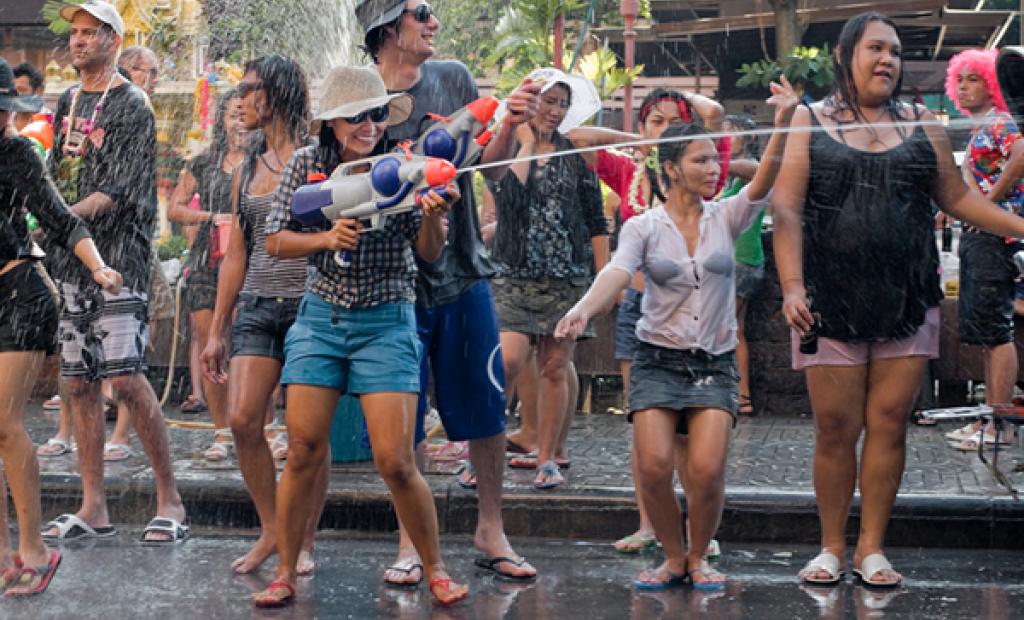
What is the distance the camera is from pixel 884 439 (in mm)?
5668

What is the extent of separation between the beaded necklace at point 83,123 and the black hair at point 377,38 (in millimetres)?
1516

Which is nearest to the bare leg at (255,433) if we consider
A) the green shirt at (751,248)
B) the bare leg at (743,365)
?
the green shirt at (751,248)

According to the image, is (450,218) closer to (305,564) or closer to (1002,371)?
(305,564)

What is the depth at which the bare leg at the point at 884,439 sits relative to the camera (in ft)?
18.5

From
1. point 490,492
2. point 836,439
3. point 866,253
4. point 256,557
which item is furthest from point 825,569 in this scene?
point 256,557

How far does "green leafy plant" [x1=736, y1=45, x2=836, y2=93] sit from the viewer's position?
23.4ft

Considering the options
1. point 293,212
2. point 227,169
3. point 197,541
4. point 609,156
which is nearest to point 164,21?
point 227,169

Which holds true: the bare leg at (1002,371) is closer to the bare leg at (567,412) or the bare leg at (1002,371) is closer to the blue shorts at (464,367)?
the bare leg at (567,412)

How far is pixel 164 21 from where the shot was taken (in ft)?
36.5

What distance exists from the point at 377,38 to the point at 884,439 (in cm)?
245

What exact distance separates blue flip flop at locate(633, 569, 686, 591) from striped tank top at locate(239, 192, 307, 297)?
5.57 feet

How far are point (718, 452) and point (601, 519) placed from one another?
1.45m

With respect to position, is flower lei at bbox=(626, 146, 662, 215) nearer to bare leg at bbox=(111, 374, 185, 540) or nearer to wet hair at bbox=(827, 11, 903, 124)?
wet hair at bbox=(827, 11, 903, 124)

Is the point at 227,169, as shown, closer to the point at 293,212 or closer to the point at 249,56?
the point at 249,56
